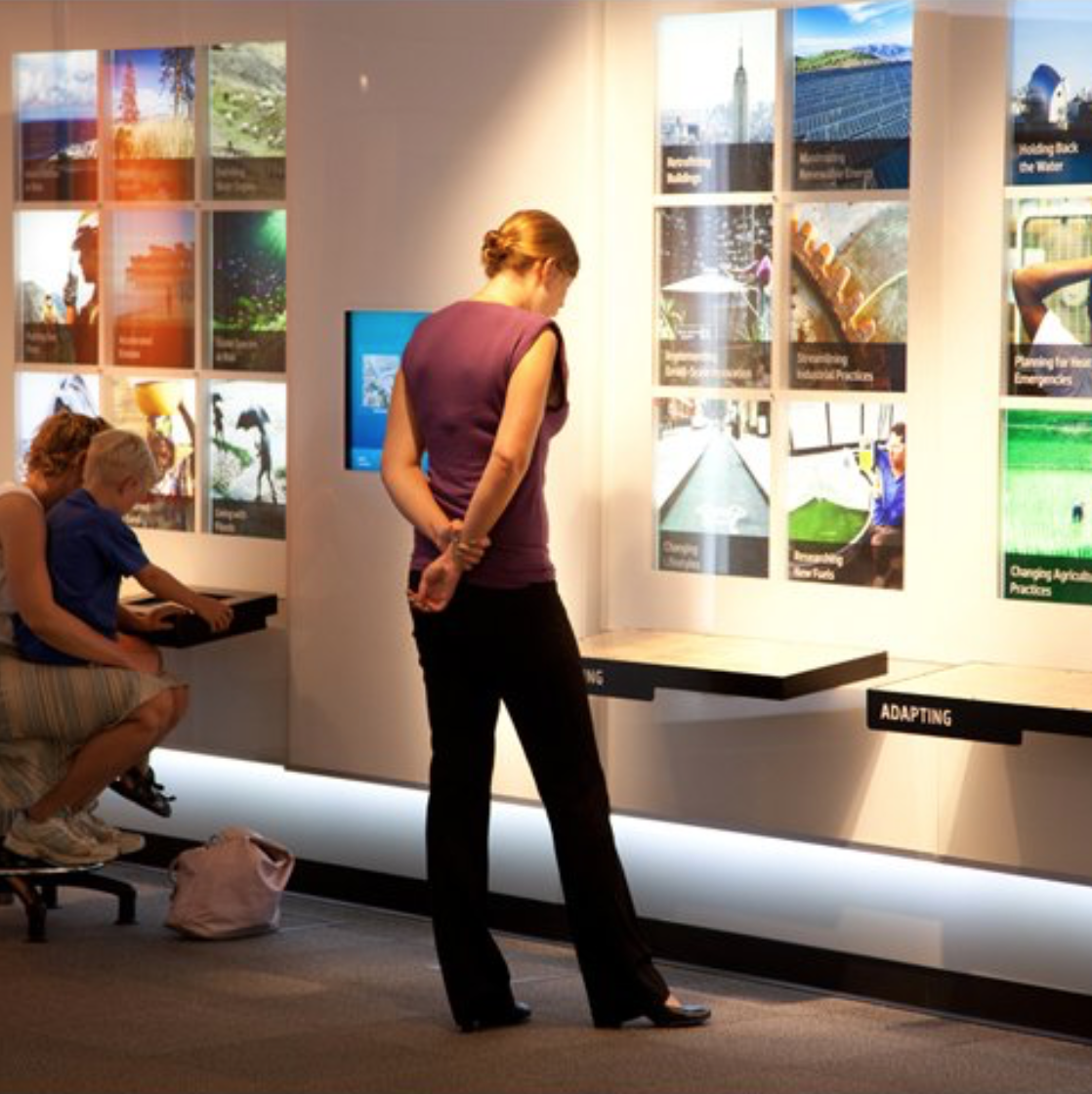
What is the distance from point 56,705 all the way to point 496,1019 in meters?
1.57

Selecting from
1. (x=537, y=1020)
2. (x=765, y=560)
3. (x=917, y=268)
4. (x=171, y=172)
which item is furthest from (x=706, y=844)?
(x=171, y=172)

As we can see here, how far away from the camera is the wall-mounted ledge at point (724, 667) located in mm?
5625

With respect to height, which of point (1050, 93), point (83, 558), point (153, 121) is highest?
point (153, 121)

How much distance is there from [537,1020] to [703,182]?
7.06 ft

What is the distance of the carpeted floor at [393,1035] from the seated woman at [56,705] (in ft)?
1.03

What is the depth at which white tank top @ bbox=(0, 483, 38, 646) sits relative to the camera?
20.5 feet

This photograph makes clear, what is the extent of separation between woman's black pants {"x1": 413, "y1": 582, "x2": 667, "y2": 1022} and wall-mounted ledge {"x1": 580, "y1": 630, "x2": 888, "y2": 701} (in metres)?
0.49

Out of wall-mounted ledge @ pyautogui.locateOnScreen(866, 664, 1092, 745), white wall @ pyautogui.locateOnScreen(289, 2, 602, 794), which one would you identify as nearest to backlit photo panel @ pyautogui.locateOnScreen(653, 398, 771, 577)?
white wall @ pyautogui.locateOnScreen(289, 2, 602, 794)

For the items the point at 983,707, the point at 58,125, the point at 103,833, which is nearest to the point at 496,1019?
the point at 983,707

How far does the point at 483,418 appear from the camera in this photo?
17.0ft

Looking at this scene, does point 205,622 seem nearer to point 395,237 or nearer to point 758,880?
point 395,237

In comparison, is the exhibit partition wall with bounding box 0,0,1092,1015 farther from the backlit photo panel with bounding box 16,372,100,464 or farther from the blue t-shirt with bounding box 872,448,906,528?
the backlit photo panel with bounding box 16,372,100,464

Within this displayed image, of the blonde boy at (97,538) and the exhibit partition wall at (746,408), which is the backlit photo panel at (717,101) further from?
the blonde boy at (97,538)

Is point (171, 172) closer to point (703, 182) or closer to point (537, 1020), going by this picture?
point (703, 182)
